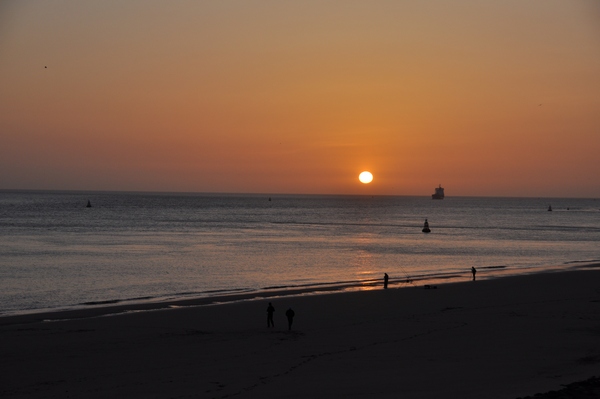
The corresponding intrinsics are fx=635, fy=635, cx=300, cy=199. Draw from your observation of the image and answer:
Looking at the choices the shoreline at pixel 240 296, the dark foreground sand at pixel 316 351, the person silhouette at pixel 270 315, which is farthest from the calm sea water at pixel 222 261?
the person silhouette at pixel 270 315

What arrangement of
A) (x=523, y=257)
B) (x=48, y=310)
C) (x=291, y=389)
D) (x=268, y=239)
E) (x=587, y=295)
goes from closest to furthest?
1. (x=291, y=389)
2. (x=48, y=310)
3. (x=587, y=295)
4. (x=523, y=257)
5. (x=268, y=239)

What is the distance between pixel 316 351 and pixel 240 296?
17.1 metres

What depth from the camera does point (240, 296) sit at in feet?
125

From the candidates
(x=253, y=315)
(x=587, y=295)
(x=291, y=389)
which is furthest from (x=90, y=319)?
(x=587, y=295)

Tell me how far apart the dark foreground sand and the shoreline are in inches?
56.0

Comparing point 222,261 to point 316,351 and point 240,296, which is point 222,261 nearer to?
point 240,296

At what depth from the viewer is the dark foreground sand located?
1705 cm

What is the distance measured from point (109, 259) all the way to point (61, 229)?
48123 millimetres

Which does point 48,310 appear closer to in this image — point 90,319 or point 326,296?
point 90,319

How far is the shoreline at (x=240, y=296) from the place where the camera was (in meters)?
30.9

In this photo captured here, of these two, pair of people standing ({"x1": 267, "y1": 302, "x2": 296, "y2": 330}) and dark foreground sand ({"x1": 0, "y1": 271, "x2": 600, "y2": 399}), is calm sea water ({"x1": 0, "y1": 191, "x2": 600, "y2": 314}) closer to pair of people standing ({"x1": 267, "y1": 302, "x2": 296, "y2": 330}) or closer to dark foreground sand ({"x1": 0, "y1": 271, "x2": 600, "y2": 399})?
dark foreground sand ({"x1": 0, "y1": 271, "x2": 600, "y2": 399})

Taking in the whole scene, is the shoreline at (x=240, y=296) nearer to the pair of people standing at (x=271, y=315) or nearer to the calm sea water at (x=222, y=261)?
the calm sea water at (x=222, y=261)

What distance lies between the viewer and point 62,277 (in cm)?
4569

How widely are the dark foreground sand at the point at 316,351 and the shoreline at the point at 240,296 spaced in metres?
1.42
